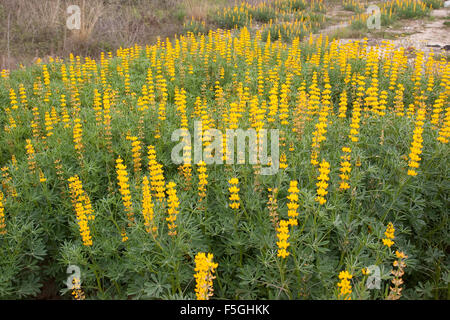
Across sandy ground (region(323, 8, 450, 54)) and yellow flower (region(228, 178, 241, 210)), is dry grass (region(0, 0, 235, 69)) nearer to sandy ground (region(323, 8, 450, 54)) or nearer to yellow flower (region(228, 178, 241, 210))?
sandy ground (region(323, 8, 450, 54))

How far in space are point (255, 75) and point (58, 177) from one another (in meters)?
3.71

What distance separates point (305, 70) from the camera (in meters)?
6.16

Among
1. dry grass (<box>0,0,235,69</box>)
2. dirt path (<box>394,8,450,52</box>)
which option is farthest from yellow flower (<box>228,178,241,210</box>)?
dirt path (<box>394,8,450,52</box>)

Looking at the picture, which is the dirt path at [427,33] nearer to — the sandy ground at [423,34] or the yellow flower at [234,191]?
the sandy ground at [423,34]

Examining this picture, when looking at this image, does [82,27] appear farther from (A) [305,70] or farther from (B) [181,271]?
(B) [181,271]

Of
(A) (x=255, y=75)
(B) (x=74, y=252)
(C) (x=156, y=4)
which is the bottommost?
(B) (x=74, y=252)

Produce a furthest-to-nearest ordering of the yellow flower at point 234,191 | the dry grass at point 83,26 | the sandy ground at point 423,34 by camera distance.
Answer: the dry grass at point 83,26 < the sandy ground at point 423,34 < the yellow flower at point 234,191

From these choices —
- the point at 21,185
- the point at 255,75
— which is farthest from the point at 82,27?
the point at 21,185

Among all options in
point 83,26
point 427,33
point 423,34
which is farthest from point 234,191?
point 427,33

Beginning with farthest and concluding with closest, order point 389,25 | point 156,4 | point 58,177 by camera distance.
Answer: point 156,4, point 389,25, point 58,177

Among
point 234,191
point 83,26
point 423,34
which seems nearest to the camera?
point 234,191

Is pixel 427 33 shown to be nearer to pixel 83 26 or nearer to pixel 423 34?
pixel 423 34

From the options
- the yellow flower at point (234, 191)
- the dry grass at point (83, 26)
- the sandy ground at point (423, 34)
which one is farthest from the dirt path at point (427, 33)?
the yellow flower at point (234, 191)
